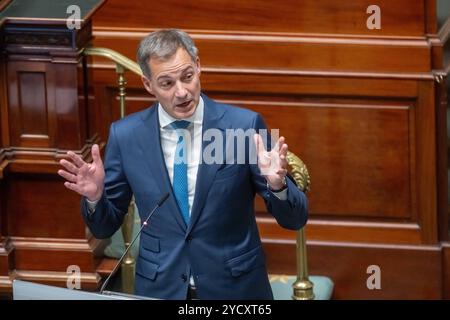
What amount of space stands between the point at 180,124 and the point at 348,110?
57.9 inches

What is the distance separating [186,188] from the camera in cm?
302

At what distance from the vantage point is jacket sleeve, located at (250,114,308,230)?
2.86 metres

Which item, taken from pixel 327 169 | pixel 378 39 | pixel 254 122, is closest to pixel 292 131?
pixel 327 169

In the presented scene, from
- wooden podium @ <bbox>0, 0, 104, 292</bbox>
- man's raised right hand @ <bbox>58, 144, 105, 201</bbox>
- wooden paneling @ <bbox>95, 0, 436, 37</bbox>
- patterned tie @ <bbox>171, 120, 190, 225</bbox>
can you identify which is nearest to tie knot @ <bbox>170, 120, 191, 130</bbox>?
patterned tie @ <bbox>171, 120, 190, 225</bbox>

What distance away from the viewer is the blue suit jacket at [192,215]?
2.99 m

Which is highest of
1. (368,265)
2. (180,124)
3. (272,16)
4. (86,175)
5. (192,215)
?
(272,16)

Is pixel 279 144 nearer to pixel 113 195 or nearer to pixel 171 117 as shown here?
pixel 171 117

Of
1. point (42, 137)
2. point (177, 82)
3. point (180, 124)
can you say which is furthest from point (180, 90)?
point (42, 137)

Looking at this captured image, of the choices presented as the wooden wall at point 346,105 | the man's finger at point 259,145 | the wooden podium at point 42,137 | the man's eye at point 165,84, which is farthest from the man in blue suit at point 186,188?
the wooden wall at point 346,105

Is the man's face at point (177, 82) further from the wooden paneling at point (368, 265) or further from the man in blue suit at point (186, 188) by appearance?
the wooden paneling at point (368, 265)

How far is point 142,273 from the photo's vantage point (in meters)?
3.08

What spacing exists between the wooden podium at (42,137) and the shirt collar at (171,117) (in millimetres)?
827

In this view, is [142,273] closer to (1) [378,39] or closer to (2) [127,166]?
(2) [127,166]
